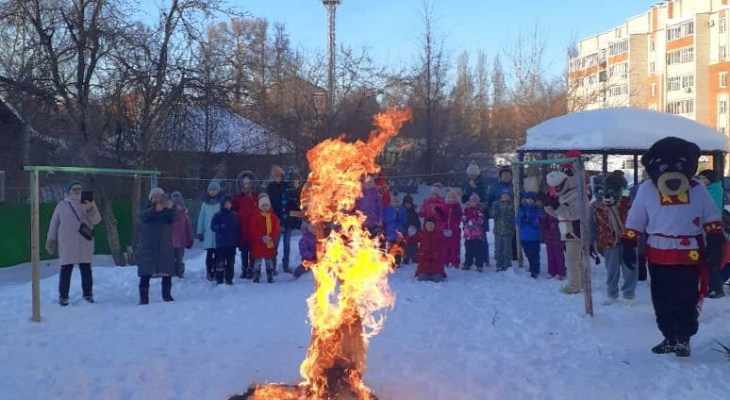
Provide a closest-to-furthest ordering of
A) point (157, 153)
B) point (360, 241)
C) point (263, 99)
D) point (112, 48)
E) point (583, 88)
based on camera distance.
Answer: point (360, 241) → point (112, 48) → point (157, 153) → point (263, 99) → point (583, 88)

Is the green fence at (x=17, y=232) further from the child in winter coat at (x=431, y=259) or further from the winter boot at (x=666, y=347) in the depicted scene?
the winter boot at (x=666, y=347)

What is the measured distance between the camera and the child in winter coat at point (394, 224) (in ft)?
44.3

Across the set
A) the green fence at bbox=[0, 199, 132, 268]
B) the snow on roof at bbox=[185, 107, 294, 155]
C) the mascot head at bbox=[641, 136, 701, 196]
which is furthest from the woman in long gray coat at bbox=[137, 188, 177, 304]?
the snow on roof at bbox=[185, 107, 294, 155]

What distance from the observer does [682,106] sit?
63.7m

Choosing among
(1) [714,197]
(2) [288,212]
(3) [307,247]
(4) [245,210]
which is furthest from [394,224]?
(1) [714,197]

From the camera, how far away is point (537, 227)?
12336 millimetres

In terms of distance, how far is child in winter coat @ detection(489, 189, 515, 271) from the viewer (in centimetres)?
1315

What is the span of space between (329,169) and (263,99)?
49.1 feet

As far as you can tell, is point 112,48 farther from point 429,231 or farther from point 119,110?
point 429,231

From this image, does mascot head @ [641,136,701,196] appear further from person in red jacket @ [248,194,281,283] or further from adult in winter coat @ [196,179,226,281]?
adult in winter coat @ [196,179,226,281]

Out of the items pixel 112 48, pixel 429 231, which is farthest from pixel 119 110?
pixel 429 231

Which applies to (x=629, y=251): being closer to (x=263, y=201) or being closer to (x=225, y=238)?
(x=263, y=201)

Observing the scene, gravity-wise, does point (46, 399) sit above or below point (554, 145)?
below

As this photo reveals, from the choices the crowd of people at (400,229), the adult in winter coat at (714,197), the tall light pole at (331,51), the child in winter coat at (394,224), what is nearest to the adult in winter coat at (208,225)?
the crowd of people at (400,229)
